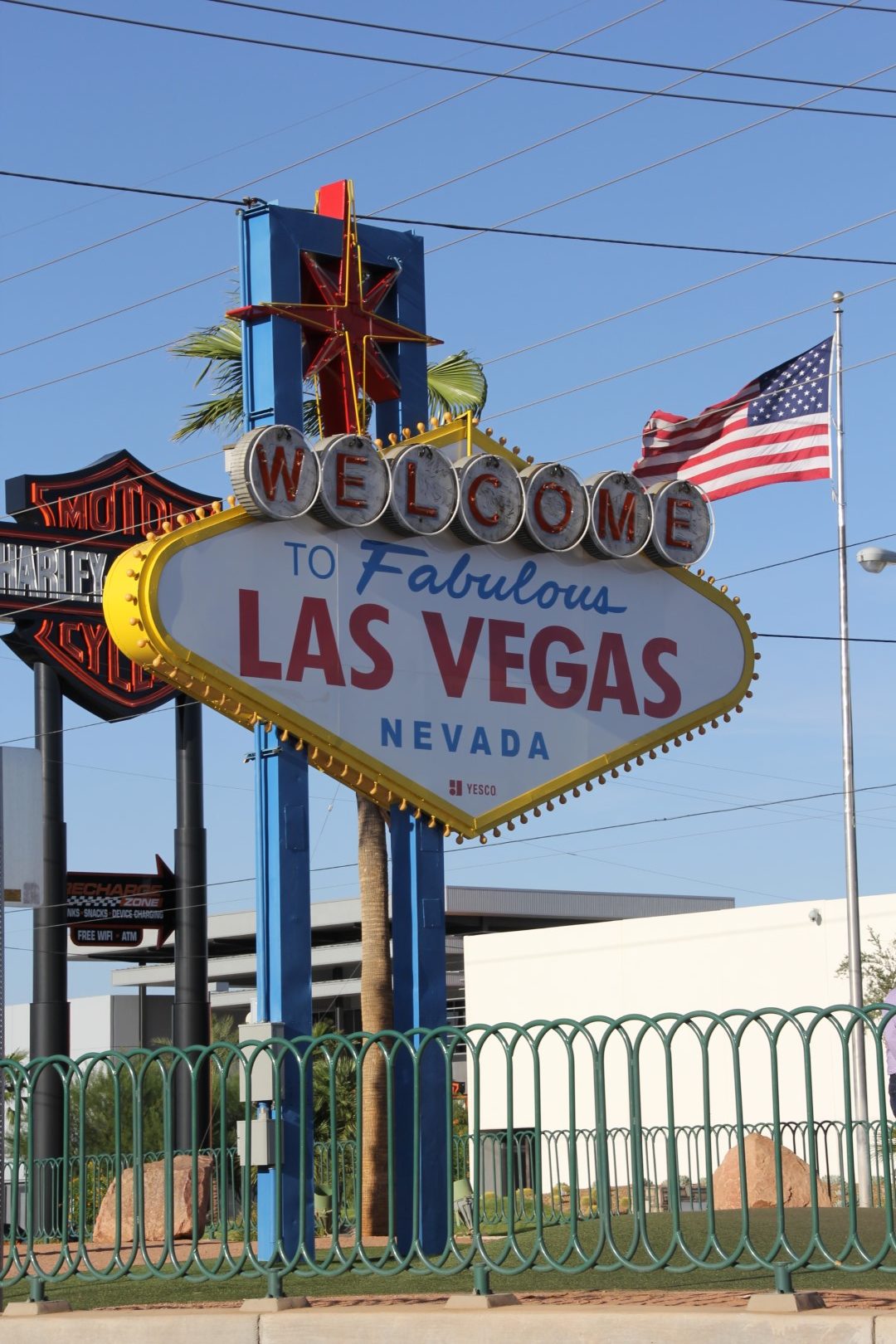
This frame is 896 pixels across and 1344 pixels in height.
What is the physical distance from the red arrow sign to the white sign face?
60.1 ft

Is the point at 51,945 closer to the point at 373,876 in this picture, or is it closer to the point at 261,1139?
the point at 373,876

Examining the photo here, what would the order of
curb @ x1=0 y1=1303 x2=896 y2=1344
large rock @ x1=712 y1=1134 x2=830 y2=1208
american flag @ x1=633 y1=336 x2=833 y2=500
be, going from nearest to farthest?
1. curb @ x1=0 y1=1303 x2=896 y2=1344
2. american flag @ x1=633 y1=336 x2=833 y2=500
3. large rock @ x1=712 y1=1134 x2=830 y2=1208

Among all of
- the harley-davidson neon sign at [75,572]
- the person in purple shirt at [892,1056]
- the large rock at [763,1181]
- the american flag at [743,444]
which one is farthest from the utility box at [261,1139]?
the harley-davidson neon sign at [75,572]

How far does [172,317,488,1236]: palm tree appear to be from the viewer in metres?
21.2

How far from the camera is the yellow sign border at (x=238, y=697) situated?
1319 centimetres

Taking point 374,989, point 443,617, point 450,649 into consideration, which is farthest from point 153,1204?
point 443,617

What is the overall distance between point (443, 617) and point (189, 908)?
16.4 meters

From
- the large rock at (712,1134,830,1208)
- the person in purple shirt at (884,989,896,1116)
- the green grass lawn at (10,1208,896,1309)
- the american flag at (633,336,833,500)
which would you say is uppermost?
the american flag at (633,336,833,500)

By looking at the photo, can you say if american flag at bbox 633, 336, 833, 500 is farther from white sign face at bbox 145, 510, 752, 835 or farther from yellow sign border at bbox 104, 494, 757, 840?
yellow sign border at bbox 104, 494, 757, 840

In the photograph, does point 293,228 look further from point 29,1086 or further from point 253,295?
point 29,1086

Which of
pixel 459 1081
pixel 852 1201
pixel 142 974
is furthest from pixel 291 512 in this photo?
pixel 142 974

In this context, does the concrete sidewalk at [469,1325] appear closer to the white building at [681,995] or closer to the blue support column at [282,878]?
the blue support column at [282,878]

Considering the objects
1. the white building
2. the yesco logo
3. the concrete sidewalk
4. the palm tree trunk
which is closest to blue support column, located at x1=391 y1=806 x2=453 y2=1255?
the yesco logo

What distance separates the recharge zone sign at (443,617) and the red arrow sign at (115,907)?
1837cm
